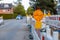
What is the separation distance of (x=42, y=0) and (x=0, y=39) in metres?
12.6

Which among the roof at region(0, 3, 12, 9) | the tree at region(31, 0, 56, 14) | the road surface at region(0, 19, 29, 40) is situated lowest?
the roof at region(0, 3, 12, 9)

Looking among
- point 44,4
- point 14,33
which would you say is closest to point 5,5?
point 44,4

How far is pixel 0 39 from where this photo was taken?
65.7 feet

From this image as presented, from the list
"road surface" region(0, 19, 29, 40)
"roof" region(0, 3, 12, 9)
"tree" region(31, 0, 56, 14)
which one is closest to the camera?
"road surface" region(0, 19, 29, 40)

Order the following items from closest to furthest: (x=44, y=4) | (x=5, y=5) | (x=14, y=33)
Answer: (x=14, y=33) → (x=44, y=4) → (x=5, y=5)

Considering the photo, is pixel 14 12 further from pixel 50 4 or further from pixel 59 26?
pixel 59 26

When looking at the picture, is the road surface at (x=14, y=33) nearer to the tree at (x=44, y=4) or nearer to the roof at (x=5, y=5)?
the tree at (x=44, y=4)

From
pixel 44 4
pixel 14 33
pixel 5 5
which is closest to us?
pixel 14 33

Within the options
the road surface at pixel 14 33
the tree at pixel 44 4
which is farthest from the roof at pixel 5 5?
the tree at pixel 44 4

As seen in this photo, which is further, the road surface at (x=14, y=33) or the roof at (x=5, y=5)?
the roof at (x=5, y=5)

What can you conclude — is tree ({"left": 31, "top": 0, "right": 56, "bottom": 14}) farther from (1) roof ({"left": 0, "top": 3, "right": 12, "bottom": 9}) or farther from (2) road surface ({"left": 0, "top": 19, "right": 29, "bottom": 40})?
(1) roof ({"left": 0, "top": 3, "right": 12, "bottom": 9})

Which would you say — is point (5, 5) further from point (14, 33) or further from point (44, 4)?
point (14, 33)

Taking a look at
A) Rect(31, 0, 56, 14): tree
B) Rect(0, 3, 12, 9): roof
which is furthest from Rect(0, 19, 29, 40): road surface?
Rect(0, 3, 12, 9): roof

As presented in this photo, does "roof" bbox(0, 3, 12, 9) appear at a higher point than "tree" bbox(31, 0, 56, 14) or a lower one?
lower
